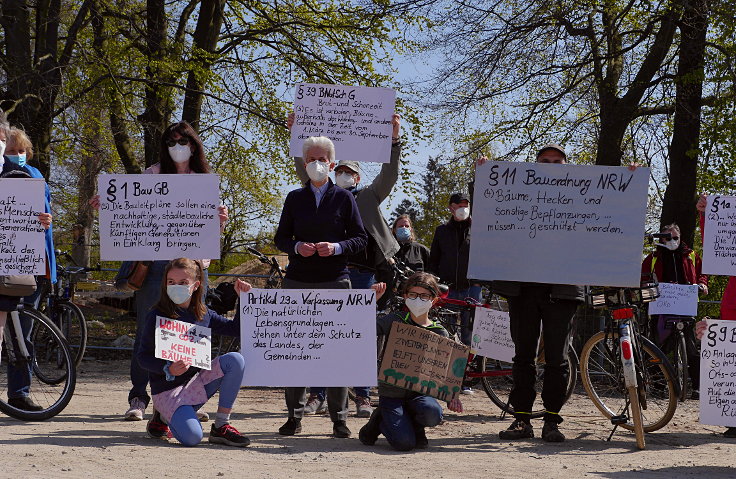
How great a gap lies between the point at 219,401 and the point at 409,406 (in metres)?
1.18

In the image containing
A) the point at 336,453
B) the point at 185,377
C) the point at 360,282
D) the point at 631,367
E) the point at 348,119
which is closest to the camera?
the point at 336,453

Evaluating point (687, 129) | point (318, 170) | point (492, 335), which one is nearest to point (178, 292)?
point (318, 170)

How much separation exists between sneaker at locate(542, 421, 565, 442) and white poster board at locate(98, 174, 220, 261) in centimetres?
252

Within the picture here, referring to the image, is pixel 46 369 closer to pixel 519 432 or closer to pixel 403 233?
pixel 519 432

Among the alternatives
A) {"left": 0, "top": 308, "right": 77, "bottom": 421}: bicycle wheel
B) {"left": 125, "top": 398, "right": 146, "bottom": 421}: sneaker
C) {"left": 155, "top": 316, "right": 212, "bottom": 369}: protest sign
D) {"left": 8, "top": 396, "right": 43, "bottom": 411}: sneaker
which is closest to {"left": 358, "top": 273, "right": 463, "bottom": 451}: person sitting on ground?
{"left": 155, "top": 316, "right": 212, "bottom": 369}: protest sign

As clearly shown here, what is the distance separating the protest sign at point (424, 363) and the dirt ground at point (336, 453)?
0.41 meters

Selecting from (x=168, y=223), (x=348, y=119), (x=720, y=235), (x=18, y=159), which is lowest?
(x=168, y=223)

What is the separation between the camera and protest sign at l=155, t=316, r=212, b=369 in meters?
5.77

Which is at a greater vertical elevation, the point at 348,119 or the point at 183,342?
the point at 348,119

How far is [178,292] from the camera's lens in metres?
5.92

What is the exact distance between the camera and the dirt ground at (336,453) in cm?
510

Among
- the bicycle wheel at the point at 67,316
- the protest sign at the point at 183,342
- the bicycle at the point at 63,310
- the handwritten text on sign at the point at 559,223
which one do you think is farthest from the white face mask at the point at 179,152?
the bicycle wheel at the point at 67,316

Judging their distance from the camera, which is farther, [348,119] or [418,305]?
[348,119]

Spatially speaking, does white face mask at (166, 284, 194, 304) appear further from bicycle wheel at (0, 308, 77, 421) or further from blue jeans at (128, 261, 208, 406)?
bicycle wheel at (0, 308, 77, 421)
